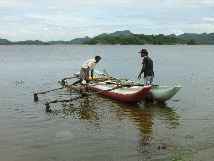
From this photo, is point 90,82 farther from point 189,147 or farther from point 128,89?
point 189,147

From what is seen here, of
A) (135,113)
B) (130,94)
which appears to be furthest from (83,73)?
(135,113)

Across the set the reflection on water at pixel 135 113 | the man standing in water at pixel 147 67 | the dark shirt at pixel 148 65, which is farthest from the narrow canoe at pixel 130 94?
the dark shirt at pixel 148 65

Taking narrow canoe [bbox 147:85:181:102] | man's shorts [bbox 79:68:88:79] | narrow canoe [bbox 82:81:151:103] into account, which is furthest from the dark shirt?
man's shorts [bbox 79:68:88:79]

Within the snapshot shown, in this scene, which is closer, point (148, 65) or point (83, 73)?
point (148, 65)

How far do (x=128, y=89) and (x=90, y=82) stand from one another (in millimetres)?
3379

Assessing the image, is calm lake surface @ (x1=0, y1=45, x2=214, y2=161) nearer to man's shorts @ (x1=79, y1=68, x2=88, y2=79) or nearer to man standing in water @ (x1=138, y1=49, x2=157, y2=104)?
man standing in water @ (x1=138, y1=49, x2=157, y2=104)

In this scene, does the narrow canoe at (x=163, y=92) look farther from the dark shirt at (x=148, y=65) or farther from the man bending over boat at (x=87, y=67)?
the man bending over boat at (x=87, y=67)

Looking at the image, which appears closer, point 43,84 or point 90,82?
point 90,82

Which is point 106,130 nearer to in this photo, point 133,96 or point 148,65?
point 133,96

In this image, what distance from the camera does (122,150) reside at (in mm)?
9320

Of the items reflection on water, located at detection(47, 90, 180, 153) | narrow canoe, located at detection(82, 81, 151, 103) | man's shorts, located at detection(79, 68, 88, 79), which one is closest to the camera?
reflection on water, located at detection(47, 90, 180, 153)

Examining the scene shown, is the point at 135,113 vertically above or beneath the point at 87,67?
beneath

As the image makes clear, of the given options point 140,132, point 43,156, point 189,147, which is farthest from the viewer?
point 140,132

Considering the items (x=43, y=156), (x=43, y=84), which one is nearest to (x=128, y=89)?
(x=43, y=156)
